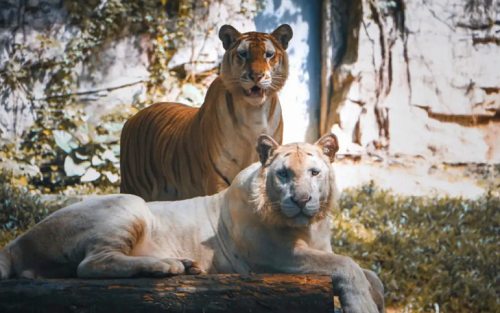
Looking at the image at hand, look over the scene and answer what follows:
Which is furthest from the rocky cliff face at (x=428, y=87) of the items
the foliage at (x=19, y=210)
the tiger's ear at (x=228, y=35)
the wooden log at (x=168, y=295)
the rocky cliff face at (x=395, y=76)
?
the wooden log at (x=168, y=295)

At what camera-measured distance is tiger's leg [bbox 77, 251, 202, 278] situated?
288 centimetres

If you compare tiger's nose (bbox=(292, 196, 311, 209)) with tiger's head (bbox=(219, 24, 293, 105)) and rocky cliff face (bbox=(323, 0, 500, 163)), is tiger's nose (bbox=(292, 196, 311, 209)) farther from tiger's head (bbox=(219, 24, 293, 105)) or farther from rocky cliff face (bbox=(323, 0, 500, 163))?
rocky cliff face (bbox=(323, 0, 500, 163))

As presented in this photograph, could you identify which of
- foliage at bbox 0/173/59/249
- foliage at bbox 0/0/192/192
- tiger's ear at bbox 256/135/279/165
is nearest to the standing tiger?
tiger's ear at bbox 256/135/279/165

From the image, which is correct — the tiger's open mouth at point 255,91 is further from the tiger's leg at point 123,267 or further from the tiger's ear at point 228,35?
the tiger's leg at point 123,267

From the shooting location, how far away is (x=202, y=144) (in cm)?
421

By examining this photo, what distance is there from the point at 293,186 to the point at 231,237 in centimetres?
56

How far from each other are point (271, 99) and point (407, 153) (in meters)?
4.38

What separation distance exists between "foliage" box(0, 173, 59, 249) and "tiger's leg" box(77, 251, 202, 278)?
3.00 metres

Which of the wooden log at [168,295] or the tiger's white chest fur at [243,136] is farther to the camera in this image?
the tiger's white chest fur at [243,136]

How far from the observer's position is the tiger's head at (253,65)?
389 centimetres

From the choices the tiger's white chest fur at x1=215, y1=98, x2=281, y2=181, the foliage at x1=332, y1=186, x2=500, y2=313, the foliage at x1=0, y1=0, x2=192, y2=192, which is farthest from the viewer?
the foliage at x1=0, y1=0, x2=192, y2=192

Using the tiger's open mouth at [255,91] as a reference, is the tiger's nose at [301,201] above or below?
below

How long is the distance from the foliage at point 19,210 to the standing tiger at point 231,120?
6.32 ft

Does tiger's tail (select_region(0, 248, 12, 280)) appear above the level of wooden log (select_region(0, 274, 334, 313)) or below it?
above
